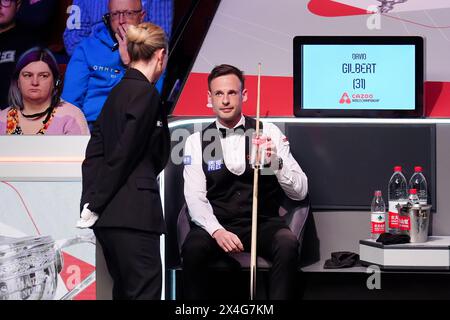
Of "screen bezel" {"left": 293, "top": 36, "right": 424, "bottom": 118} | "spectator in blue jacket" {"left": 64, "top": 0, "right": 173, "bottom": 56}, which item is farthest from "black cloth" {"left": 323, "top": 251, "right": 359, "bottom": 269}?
"spectator in blue jacket" {"left": 64, "top": 0, "right": 173, "bottom": 56}

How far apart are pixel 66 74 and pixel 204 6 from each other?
0.82 metres

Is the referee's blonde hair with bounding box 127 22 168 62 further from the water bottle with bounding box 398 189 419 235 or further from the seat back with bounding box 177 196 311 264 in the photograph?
the water bottle with bounding box 398 189 419 235

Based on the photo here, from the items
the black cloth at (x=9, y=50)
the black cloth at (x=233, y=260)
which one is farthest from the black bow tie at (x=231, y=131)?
the black cloth at (x=9, y=50)

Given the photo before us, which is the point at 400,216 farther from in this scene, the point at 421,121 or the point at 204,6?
the point at 204,6

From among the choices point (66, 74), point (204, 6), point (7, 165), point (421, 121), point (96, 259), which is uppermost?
point (204, 6)

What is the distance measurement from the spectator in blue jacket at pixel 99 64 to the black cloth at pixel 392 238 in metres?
1.46

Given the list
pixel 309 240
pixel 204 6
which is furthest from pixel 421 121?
pixel 204 6

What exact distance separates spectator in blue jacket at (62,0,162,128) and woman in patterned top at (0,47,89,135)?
6cm

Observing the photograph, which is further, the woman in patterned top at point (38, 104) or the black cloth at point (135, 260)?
Result: the woman in patterned top at point (38, 104)

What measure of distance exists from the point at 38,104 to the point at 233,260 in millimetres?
1469

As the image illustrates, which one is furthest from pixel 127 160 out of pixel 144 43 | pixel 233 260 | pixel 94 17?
pixel 94 17

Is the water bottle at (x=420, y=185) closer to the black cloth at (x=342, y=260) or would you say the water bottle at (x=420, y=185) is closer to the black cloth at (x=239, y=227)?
the black cloth at (x=342, y=260)

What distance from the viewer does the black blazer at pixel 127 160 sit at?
2789mm
